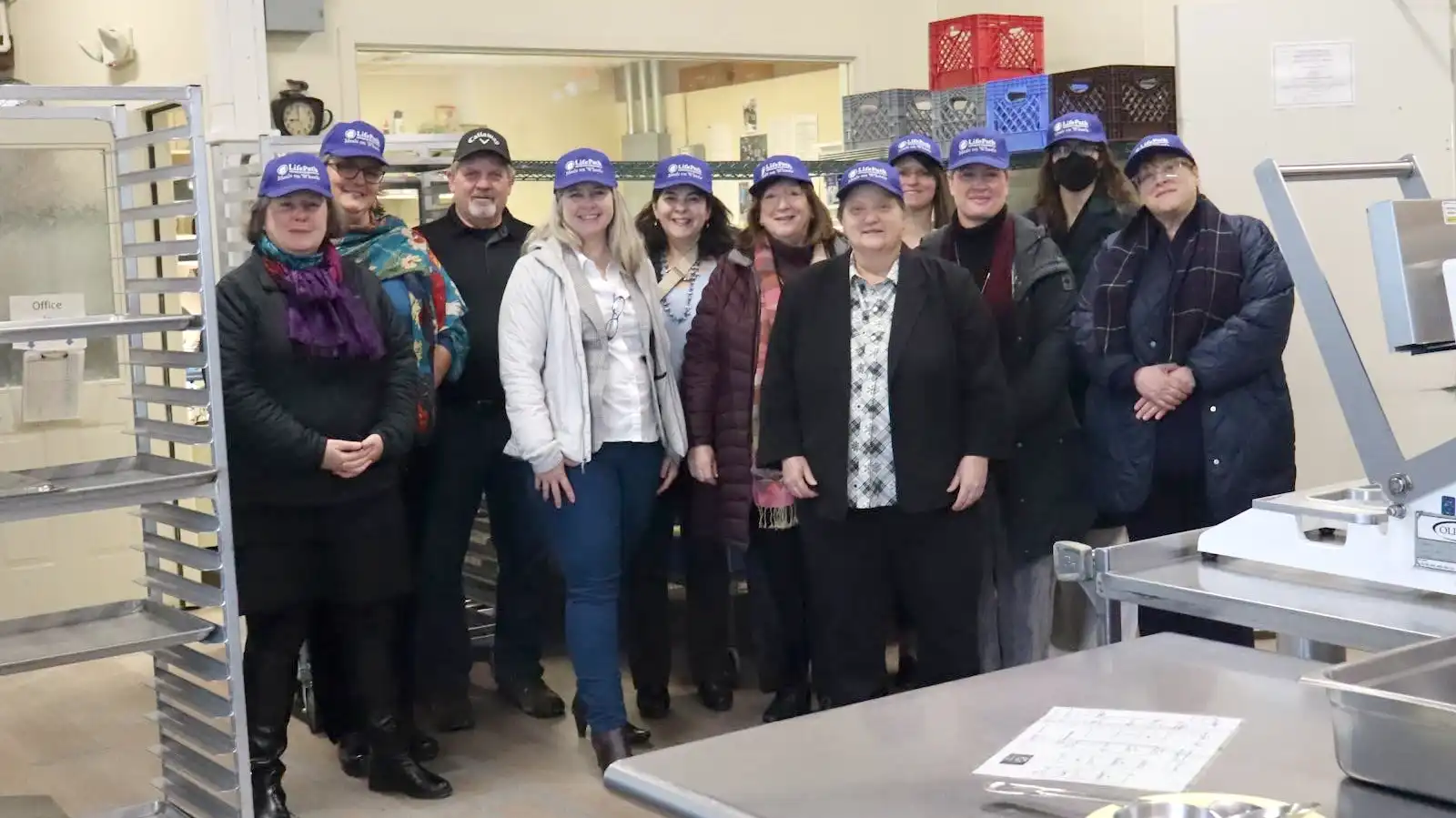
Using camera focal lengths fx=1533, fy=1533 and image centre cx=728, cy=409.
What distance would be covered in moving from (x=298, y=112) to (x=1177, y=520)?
11.3 ft

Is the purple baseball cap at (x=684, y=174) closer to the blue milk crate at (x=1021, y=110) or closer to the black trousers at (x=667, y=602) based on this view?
the black trousers at (x=667, y=602)

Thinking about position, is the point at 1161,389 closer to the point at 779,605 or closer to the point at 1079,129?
the point at 1079,129

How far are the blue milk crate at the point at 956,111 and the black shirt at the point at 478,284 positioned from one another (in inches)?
82.7

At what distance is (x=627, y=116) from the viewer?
7039 millimetres

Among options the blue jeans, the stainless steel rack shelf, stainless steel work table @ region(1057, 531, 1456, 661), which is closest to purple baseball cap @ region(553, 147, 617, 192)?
the blue jeans

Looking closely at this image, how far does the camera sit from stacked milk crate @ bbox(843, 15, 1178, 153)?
5039mm

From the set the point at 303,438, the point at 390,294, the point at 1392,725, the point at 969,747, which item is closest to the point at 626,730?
the point at 303,438

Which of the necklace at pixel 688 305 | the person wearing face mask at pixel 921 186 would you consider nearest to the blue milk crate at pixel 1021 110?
the person wearing face mask at pixel 921 186

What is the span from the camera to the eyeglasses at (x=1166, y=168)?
3.57m

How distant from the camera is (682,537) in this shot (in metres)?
4.41

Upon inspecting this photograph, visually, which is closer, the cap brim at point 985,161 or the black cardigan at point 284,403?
the black cardigan at point 284,403

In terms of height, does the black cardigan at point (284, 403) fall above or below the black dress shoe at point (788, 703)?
above

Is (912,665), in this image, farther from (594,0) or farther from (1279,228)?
(594,0)

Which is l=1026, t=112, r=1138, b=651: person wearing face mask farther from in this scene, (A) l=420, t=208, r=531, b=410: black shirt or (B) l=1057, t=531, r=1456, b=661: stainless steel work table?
(B) l=1057, t=531, r=1456, b=661: stainless steel work table
